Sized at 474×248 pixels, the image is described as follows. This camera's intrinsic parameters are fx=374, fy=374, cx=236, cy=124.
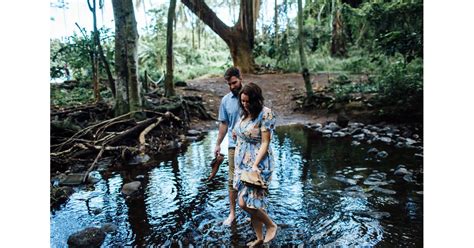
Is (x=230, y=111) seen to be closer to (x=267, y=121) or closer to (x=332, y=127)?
(x=267, y=121)

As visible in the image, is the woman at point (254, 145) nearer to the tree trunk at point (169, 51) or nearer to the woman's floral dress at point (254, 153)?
the woman's floral dress at point (254, 153)

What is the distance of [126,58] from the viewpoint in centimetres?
806

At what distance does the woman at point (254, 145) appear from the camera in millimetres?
2895

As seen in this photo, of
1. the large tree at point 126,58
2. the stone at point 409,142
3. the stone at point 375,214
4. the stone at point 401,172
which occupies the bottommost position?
the stone at point 375,214

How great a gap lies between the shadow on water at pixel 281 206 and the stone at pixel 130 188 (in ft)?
0.32

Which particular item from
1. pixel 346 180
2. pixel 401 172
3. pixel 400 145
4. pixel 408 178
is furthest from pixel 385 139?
pixel 346 180

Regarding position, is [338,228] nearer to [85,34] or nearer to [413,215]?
[413,215]

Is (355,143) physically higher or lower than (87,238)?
higher

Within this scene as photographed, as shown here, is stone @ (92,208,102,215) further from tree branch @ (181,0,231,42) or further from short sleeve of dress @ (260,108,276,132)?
tree branch @ (181,0,231,42)

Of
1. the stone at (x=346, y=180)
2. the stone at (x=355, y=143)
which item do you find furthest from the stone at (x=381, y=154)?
the stone at (x=346, y=180)

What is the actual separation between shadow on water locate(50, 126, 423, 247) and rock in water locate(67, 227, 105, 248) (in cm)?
9

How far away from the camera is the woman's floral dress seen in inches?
115

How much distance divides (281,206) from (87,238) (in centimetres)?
199

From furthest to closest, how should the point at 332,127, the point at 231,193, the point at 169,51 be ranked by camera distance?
the point at 169,51 < the point at 332,127 < the point at 231,193
